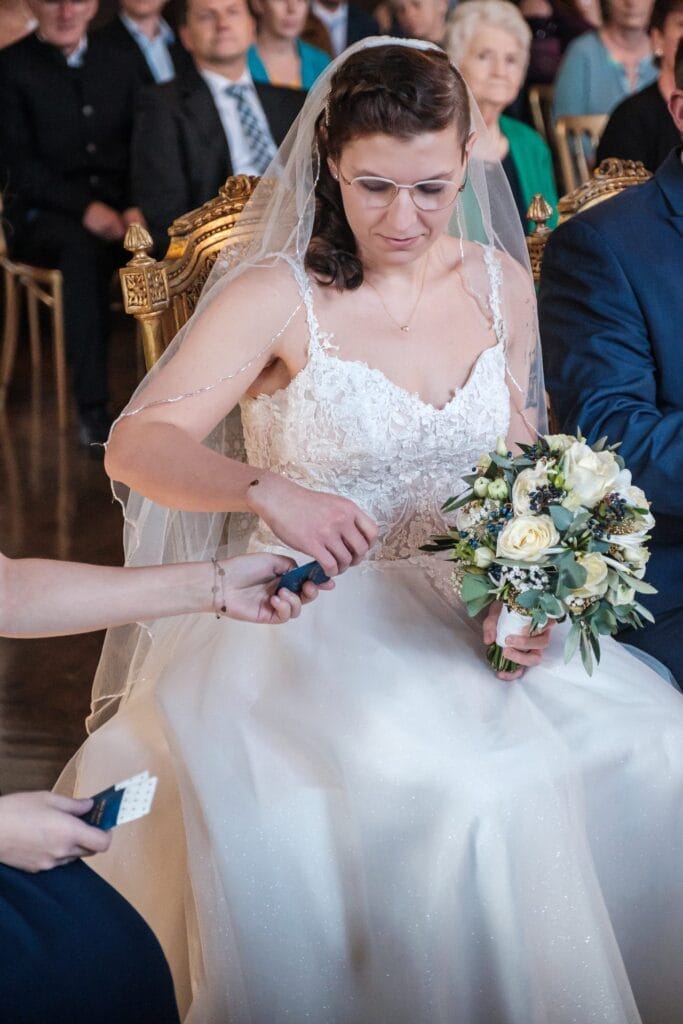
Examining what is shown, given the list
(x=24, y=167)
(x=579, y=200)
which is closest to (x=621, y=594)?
(x=579, y=200)

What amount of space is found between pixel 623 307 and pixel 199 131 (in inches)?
135

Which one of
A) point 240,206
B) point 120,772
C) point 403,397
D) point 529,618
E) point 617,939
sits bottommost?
point 617,939

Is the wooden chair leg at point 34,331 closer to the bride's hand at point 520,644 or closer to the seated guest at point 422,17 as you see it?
the seated guest at point 422,17

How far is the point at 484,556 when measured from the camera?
1.84 metres

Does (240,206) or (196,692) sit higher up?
(240,206)

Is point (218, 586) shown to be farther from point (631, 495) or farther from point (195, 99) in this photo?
point (195, 99)

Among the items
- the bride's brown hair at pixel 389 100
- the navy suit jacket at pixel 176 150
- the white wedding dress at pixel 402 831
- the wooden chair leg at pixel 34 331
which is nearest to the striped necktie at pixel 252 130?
the navy suit jacket at pixel 176 150

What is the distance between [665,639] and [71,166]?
497 centimetres

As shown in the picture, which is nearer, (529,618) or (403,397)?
(529,618)

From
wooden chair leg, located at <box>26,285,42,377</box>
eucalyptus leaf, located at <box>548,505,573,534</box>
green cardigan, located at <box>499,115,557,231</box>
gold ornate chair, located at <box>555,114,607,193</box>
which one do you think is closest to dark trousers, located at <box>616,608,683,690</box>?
eucalyptus leaf, located at <box>548,505,573,534</box>

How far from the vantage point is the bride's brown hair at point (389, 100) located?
211cm

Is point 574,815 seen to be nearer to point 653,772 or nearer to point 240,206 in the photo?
point 653,772

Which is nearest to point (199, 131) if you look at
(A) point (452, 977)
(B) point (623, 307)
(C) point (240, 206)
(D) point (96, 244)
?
(D) point (96, 244)

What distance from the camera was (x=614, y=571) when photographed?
1818mm
